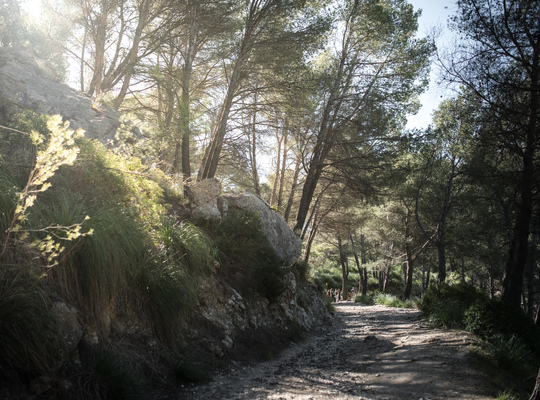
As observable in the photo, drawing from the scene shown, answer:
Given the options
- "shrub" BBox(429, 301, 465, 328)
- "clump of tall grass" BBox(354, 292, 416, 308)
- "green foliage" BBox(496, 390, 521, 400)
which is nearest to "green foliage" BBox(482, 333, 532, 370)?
"green foliage" BBox(496, 390, 521, 400)

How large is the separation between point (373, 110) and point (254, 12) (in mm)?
5692

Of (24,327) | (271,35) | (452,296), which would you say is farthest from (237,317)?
(271,35)

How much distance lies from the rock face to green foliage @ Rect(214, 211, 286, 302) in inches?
134

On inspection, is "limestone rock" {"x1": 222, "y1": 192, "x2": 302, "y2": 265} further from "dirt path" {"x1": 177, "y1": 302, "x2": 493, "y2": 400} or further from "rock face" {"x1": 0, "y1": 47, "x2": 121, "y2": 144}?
"rock face" {"x1": 0, "y1": 47, "x2": 121, "y2": 144}

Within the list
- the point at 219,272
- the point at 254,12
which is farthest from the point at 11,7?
the point at 219,272

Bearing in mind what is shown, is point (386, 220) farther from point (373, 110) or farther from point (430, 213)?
point (373, 110)

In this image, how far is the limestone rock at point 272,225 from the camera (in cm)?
952

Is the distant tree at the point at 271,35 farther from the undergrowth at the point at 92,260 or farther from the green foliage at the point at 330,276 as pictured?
the green foliage at the point at 330,276

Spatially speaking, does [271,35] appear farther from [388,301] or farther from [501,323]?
[388,301]

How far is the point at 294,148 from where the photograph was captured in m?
16.1

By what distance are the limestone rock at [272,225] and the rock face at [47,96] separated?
3.49 m

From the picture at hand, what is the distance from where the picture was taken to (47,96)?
850 cm

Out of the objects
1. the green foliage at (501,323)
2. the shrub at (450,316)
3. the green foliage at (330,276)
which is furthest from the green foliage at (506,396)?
the green foliage at (330,276)

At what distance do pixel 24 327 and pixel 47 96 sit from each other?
25.0 ft
